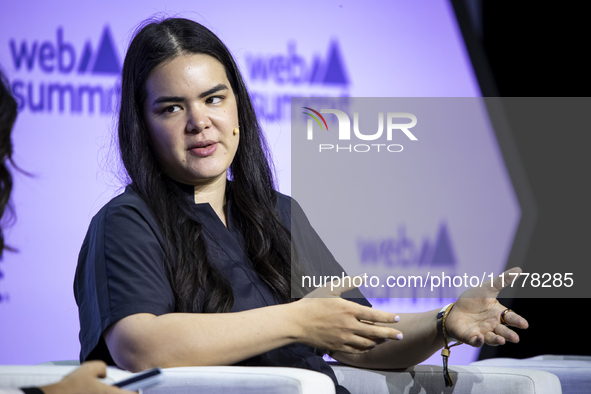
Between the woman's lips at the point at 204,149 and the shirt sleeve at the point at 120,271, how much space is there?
17 cm

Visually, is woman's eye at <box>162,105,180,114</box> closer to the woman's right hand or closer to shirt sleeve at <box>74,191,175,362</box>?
shirt sleeve at <box>74,191,175,362</box>

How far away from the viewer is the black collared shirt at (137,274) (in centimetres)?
105

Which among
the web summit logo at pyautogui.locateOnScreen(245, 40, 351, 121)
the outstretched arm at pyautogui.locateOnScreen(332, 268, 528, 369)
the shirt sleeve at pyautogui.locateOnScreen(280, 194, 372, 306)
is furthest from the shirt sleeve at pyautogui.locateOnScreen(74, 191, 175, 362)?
the web summit logo at pyautogui.locateOnScreen(245, 40, 351, 121)

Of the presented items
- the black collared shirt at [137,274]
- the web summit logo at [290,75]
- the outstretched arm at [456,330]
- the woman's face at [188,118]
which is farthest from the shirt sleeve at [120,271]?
the web summit logo at [290,75]

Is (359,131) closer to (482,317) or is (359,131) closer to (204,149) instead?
(204,149)

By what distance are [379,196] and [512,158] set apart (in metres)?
0.64

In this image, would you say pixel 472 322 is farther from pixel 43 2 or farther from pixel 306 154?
pixel 43 2

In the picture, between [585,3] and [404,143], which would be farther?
[585,3]

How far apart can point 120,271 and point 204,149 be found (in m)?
0.34

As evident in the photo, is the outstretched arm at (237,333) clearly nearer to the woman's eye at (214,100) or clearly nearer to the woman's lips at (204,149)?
the woman's lips at (204,149)

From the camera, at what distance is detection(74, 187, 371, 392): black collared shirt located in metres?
1.05

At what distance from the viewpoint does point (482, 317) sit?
3.91ft

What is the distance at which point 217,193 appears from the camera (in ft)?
4.55

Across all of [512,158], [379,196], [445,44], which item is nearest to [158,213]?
[379,196]
